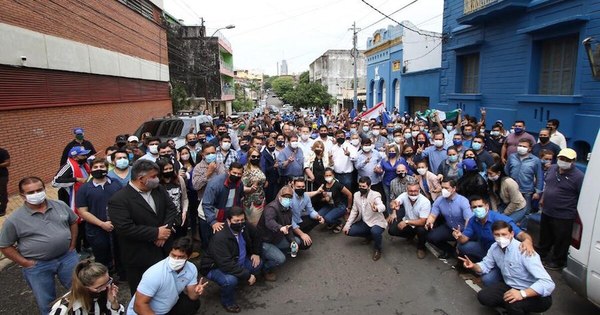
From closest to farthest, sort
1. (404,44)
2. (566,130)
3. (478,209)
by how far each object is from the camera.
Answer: (478,209), (566,130), (404,44)

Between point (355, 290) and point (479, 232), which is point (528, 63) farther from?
point (355, 290)

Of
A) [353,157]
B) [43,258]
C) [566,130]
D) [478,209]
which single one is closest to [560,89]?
[566,130]

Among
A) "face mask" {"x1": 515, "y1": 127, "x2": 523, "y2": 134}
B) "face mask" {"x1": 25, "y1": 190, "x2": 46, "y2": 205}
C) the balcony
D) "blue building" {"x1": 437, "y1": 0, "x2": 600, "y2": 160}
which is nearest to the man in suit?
"face mask" {"x1": 25, "y1": 190, "x2": 46, "y2": 205}

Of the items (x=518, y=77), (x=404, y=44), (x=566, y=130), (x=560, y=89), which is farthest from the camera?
(x=404, y=44)

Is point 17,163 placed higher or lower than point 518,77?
lower

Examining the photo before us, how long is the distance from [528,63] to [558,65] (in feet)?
2.80

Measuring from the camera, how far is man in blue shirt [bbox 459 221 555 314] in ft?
12.0

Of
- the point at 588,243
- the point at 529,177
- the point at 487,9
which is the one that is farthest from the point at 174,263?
the point at 487,9

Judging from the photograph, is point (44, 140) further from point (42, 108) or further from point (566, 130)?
point (566, 130)

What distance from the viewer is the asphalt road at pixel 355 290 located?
4289 millimetres

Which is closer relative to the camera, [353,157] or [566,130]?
[353,157]

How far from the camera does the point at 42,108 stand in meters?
10.6

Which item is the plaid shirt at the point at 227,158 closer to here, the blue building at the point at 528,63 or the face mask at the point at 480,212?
the face mask at the point at 480,212

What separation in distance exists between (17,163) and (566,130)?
14.1 m
